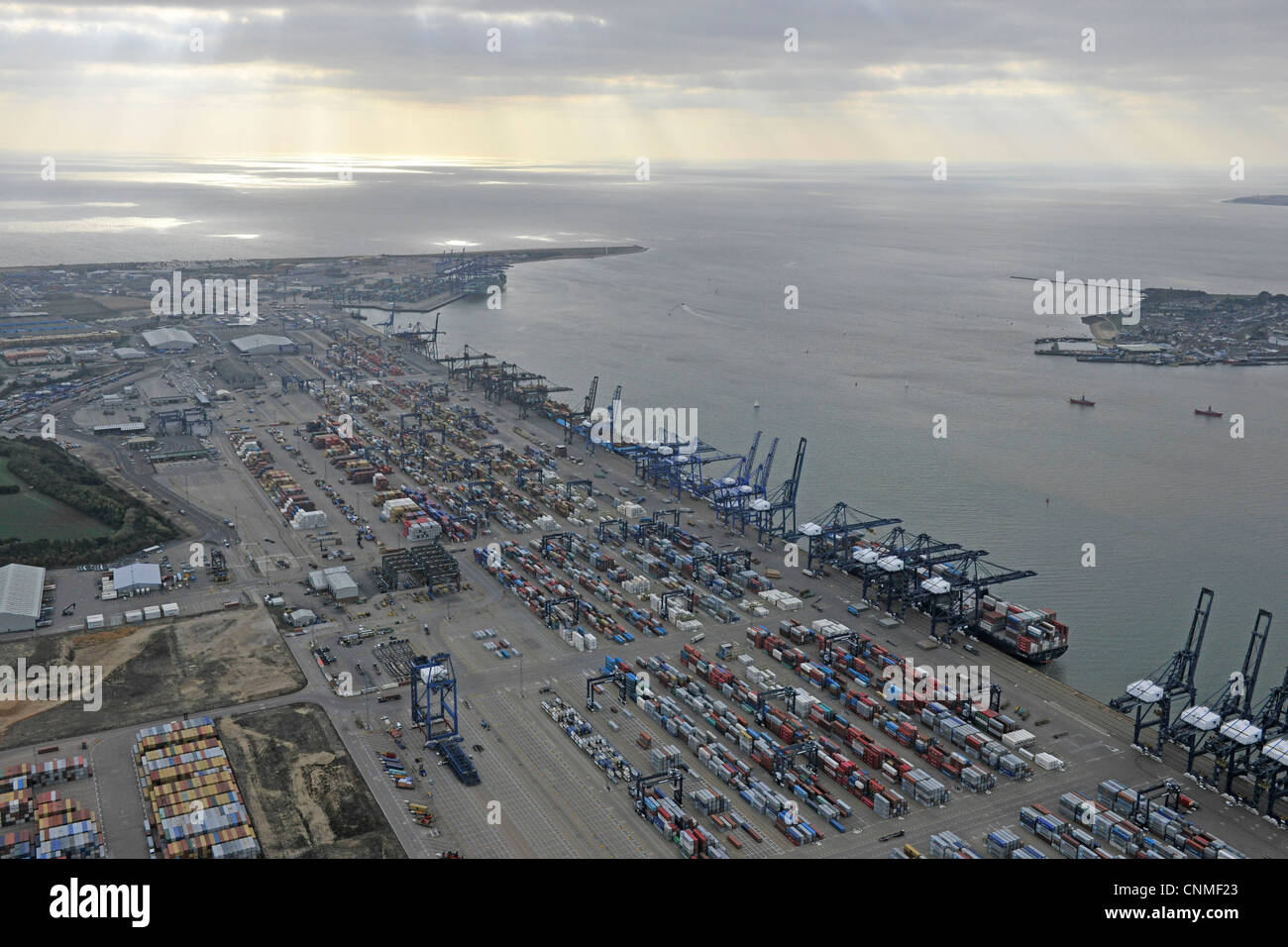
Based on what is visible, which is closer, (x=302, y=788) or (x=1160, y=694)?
(x=302, y=788)

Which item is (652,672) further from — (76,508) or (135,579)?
(76,508)

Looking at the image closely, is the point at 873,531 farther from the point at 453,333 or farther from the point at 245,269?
the point at 245,269

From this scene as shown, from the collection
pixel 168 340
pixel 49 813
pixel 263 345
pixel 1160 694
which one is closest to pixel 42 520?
pixel 49 813

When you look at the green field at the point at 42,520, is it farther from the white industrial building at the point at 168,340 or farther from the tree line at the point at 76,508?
the white industrial building at the point at 168,340

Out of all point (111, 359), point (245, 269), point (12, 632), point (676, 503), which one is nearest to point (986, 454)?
point (676, 503)

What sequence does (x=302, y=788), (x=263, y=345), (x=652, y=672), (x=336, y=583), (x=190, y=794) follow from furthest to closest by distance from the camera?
(x=263, y=345) < (x=336, y=583) < (x=652, y=672) < (x=302, y=788) < (x=190, y=794)

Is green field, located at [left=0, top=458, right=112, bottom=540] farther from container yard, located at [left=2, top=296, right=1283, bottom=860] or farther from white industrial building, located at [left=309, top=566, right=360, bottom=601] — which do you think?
white industrial building, located at [left=309, top=566, right=360, bottom=601]

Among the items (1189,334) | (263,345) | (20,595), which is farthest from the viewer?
(1189,334)
